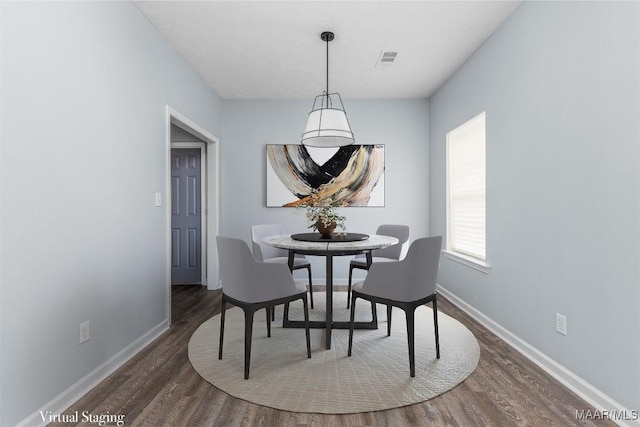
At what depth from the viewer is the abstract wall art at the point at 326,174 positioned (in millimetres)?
4648

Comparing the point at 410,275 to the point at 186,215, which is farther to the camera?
the point at 186,215

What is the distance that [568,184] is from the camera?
2.04 meters

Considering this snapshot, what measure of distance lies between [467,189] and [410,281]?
1.97 meters

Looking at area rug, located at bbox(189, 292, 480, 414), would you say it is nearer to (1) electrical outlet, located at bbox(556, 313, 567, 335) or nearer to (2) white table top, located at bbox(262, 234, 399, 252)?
(1) electrical outlet, located at bbox(556, 313, 567, 335)

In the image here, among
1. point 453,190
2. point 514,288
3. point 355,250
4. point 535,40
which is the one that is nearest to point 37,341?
point 355,250

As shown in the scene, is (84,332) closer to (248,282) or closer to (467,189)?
(248,282)

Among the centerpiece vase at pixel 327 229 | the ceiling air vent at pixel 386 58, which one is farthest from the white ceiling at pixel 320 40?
the centerpiece vase at pixel 327 229

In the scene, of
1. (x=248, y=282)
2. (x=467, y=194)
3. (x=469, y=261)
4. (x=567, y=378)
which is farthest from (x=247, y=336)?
(x=467, y=194)

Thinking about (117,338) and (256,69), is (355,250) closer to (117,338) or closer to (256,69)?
(117,338)

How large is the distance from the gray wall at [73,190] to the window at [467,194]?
9.67 feet

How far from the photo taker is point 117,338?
2297mm

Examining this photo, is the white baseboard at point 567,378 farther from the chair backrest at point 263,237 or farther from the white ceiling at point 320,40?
→ the white ceiling at point 320,40

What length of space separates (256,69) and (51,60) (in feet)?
7.21

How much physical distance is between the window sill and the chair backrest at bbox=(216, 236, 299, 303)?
6.19 feet
